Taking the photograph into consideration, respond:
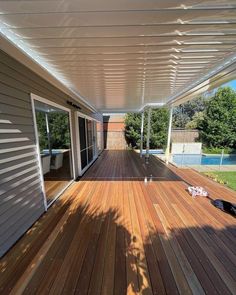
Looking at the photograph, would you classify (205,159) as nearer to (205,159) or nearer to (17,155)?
(205,159)

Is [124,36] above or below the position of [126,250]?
above

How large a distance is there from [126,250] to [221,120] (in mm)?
15783

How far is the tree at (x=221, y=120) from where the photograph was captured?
46.3ft

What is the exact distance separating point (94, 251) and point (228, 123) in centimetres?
1622

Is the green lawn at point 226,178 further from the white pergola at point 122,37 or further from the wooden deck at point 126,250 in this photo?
the white pergola at point 122,37

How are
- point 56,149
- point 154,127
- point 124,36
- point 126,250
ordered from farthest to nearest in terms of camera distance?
1. point 154,127
2. point 56,149
3. point 126,250
4. point 124,36

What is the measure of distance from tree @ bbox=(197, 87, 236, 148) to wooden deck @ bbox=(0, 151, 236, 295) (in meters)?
12.7

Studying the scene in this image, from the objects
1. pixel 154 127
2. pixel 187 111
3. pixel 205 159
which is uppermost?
pixel 187 111

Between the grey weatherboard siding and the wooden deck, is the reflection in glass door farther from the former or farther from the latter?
the grey weatherboard siding

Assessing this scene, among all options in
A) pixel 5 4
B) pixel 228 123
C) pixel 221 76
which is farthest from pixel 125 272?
pixel 228 123

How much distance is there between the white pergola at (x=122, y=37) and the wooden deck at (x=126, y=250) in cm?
261

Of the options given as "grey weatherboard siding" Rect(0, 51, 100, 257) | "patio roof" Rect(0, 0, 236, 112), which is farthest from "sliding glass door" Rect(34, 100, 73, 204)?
"patio roof" Rect(0, 0, 236, 112)

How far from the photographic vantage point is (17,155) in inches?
91.0

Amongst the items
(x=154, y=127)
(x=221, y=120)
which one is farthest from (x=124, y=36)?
(x=221, y=120)
